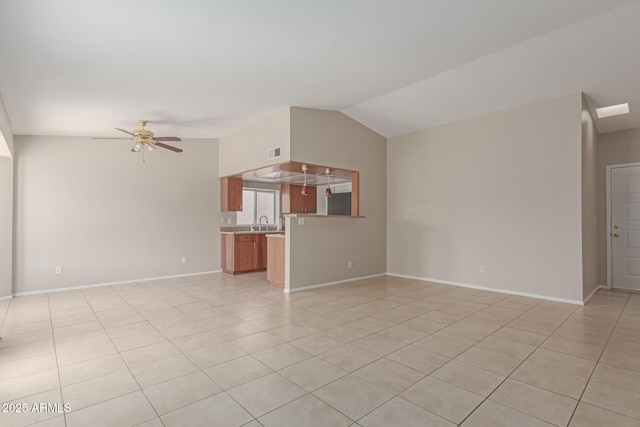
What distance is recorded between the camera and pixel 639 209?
5.25 metres

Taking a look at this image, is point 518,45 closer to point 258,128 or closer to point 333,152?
point 333,152

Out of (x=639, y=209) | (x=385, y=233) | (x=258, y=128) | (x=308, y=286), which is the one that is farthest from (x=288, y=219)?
(x=639, y=209)

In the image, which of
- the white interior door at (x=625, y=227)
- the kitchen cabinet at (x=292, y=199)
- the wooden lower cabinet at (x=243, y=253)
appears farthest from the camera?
the kitchen cabinet at (x=292, y=199)

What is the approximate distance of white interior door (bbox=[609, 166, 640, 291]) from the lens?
5.29 m

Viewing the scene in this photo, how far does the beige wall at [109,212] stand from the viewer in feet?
16.5

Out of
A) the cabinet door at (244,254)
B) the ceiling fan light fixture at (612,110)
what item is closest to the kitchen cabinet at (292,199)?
the cabinet door at (244,254)

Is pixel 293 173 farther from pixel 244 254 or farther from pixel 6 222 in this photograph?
pixel 6 222

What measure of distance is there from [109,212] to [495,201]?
254 inches

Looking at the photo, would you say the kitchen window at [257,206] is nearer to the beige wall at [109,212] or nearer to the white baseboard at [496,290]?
the beige wall at [109,212]

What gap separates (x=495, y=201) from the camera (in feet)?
16.8

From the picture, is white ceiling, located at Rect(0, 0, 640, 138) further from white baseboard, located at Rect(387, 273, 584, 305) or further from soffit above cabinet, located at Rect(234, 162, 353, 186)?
white baseboard, located at Rect(387, 273, 584, 305)

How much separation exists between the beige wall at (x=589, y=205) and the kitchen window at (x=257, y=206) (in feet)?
20.1

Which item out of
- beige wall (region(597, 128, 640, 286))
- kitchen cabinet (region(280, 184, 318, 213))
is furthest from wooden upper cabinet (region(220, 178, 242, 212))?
beige wall (region(597, 128, 640, 286))

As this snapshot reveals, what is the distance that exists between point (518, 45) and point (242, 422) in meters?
4.25
